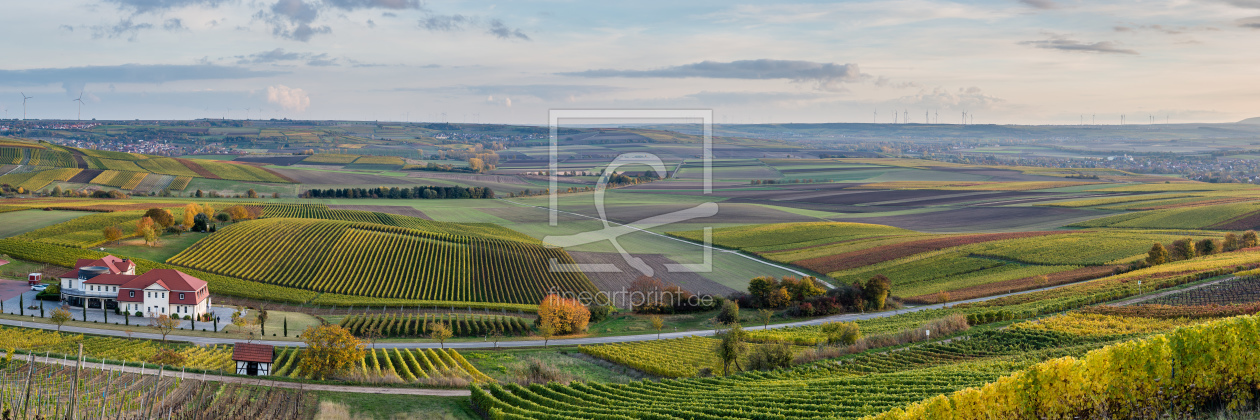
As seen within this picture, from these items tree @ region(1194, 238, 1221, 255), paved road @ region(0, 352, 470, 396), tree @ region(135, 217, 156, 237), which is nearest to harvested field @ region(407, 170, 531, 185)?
tree @ region(135, 217, 156, 237)

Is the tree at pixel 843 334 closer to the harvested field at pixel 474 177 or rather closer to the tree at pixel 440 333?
the tree at pixel 440 333

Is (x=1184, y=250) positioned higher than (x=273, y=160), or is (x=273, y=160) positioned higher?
(x=273, y=160)

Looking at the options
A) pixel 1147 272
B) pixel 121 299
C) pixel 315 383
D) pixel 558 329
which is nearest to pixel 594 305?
pixel 558 329

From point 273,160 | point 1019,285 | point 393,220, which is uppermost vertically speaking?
point 273,160

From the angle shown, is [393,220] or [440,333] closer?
[440,333]

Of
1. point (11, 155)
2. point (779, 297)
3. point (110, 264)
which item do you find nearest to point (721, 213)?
point (779, 297)

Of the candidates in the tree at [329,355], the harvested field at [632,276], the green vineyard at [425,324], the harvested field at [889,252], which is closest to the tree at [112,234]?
the green vineyard at [425,324]

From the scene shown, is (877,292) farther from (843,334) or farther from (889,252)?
(889,252)

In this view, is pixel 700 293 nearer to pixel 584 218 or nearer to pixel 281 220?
pixel 584 218
